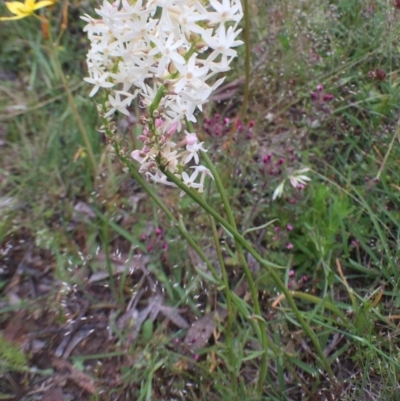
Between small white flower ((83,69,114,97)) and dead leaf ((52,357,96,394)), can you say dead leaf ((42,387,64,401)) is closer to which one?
dead leaf ((52,357,96,394))

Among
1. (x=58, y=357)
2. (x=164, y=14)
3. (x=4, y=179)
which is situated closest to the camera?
(x=164, y=14)

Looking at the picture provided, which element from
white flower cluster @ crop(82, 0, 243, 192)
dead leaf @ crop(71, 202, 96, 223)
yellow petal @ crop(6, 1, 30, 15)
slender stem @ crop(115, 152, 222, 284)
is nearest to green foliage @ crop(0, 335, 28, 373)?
dead leaf @ crop(71, 202, 96, 223)

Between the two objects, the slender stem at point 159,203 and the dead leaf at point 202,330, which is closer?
the slender stem at point 159,203

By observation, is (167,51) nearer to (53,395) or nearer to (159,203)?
(159,203)

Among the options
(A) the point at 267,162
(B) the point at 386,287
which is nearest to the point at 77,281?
(A) the point at 267,162

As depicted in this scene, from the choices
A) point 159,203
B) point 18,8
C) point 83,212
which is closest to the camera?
point 159,203

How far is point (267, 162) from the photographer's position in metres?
1.72

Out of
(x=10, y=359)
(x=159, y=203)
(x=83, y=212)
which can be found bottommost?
(x=10, y=359)

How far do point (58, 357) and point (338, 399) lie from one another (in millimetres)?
986

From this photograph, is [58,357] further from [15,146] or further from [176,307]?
[15,146]

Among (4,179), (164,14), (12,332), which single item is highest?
(164,14)

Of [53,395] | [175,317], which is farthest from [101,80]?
[53,395]

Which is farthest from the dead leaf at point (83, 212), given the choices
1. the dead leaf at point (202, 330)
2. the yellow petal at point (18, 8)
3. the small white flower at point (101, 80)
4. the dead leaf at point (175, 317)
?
the small white flower at point (101, 80)

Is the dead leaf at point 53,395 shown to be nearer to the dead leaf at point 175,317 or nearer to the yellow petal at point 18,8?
the dead leaf at point 175,317
